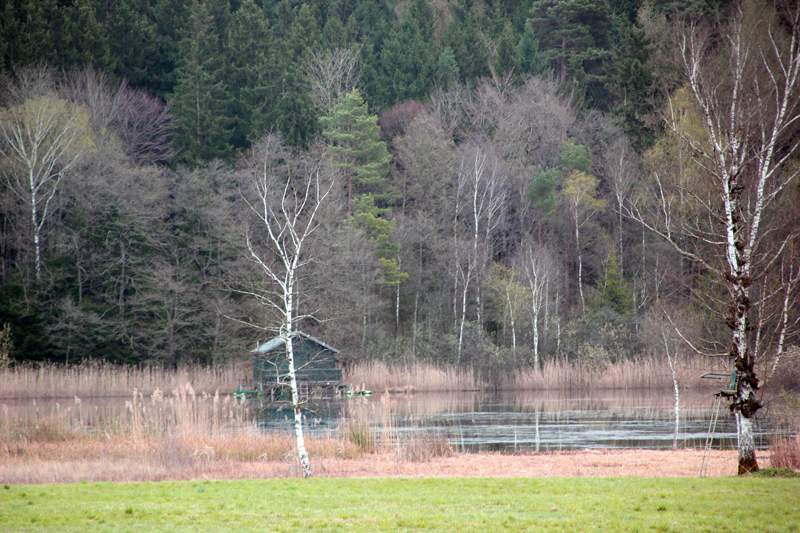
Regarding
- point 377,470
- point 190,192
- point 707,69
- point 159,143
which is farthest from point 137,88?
point 377,470

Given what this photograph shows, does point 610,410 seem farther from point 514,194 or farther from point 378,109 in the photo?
point 378,109

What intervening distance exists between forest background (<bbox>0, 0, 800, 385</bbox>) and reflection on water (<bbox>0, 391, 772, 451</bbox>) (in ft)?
13.9

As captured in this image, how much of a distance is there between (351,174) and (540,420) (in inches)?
1097

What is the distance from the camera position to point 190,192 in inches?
1785

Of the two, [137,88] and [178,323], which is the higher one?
[137,88]

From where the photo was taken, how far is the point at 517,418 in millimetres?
25312

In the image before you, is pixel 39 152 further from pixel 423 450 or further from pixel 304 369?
pixel 423 450

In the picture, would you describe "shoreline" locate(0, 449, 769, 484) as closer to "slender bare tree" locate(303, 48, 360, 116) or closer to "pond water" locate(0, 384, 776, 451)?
"pond water" locate(0, 384, 776, 451)

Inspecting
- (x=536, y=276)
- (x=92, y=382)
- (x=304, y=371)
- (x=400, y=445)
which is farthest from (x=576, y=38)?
(x=400, y=445)

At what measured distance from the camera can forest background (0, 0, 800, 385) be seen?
40969 millimetres

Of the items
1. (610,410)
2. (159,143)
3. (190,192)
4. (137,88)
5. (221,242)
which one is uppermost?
(137,88)

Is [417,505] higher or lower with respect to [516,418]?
higher

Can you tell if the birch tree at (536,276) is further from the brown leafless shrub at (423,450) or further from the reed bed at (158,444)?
the reed bed at (158,444)

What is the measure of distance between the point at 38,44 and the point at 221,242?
57.4 feet
